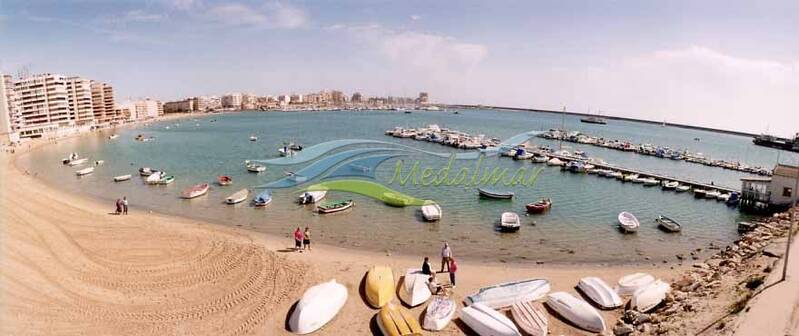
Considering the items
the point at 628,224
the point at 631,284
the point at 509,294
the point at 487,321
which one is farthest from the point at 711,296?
the point at 628,224

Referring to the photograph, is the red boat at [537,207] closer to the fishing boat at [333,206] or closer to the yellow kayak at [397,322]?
the fishing boat at [333,206]

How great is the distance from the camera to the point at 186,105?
195875 mm

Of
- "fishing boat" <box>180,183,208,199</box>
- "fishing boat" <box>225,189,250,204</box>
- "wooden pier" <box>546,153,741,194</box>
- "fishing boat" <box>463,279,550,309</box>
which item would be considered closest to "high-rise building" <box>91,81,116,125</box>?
"fishing boat" <box>180,183,208,199</box>

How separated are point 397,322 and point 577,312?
5604 mm

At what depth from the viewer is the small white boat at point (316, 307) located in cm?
1176

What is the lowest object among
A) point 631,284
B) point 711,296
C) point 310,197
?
point 310,197

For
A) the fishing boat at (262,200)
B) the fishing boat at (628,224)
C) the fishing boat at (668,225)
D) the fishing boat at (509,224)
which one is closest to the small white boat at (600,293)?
the fishing boat at (509,224)

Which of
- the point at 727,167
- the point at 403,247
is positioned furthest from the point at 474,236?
the point at 727,167

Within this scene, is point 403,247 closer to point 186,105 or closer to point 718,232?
point 718,232

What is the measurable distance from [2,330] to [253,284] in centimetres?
650

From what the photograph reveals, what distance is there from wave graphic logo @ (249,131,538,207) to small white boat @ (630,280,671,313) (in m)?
16.9

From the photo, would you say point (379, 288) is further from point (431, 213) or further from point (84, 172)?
point (84, 172)

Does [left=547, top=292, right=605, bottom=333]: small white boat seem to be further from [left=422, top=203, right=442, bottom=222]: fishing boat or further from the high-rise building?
the high-rise building

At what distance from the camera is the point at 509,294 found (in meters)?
13.7
